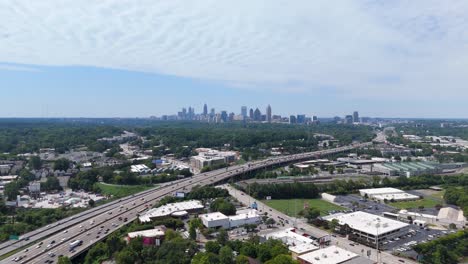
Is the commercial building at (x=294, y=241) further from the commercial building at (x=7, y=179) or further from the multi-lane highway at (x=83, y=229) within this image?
the commercial building at (x=7, y=179)

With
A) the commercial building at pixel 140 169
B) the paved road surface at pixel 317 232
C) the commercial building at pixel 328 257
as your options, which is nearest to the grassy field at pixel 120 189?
the commercial building at pixel 140 169

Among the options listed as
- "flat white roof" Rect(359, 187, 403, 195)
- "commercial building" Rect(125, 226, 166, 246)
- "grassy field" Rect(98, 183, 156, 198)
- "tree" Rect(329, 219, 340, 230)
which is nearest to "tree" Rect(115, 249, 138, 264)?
"commercial building" Rect(125, 226, 166, 246)

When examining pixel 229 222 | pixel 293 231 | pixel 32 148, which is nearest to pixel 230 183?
pixel 229 222

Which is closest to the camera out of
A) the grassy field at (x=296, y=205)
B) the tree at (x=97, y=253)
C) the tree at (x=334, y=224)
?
the tree at (x=97, y=253)

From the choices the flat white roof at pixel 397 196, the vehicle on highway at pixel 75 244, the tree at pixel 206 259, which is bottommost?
the flat white roof at pixel 397 196

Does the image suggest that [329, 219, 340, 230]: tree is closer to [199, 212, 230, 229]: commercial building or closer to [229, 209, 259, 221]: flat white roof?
[229, 209, 259, 221]: flat white roof

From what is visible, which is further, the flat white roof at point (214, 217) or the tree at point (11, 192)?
the tree at point (11, 192)
